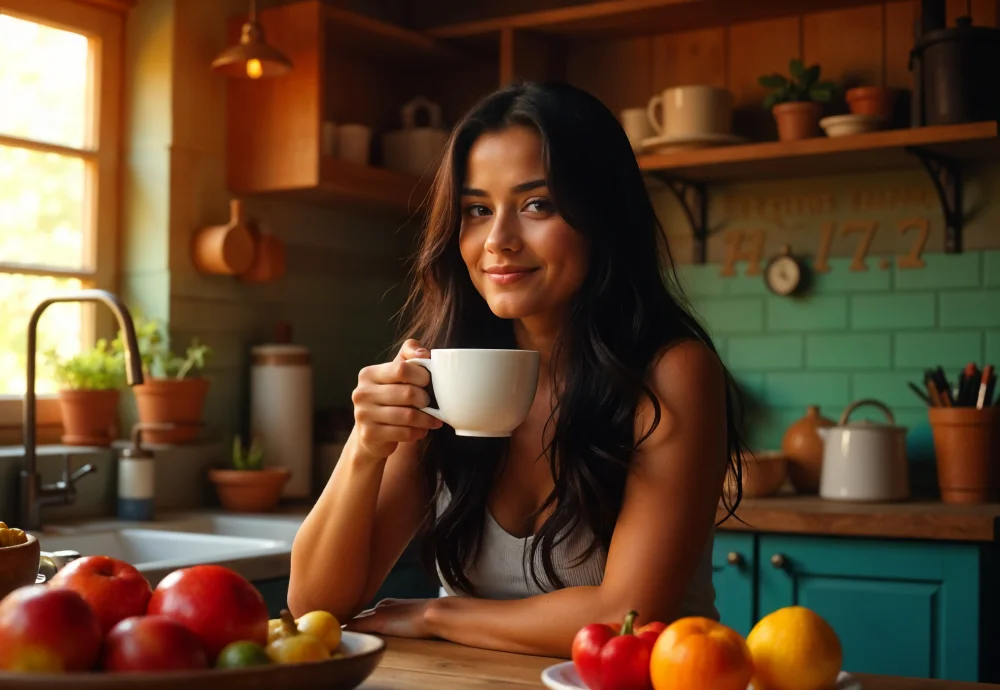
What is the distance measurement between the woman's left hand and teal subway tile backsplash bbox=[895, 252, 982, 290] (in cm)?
219

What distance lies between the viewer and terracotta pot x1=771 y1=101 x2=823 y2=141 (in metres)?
3.10

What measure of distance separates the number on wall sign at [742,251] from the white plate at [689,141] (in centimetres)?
34

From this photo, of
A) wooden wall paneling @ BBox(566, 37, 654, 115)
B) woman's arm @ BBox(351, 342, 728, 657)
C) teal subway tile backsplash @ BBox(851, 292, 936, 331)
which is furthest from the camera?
wooden wall paneling @ BBox(566, 37, 654, 115)

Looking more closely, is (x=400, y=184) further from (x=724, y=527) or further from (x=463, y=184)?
(x=463, y=184)

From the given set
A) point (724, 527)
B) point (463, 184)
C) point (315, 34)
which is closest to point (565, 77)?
point (315, 34)

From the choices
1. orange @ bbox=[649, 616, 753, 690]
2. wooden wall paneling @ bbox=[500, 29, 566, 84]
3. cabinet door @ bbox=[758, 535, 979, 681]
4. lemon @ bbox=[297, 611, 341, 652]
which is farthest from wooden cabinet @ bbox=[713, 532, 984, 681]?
lemon @ bbox=[297, 611, 341, 652]

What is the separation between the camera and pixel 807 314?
3.37 metres

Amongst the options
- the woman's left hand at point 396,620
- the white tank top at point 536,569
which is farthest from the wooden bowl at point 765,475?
the woman's left hand at point 396,620

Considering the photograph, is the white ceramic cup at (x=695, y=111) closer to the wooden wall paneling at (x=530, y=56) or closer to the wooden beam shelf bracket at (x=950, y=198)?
the wooden wall paneling at (x=530, y=56)

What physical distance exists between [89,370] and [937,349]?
218 cm

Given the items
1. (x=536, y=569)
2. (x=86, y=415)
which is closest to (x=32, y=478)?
(x=86, y=415)

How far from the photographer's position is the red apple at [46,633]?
83 centimetres

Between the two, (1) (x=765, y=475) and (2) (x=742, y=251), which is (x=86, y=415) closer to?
(1) (x=765, y=475)

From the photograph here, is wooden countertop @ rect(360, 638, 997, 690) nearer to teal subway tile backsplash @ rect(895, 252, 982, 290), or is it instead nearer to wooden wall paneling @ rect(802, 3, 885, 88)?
teal subway tile backsplash @ rect(895, 252, 982, 290)
